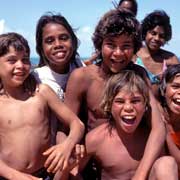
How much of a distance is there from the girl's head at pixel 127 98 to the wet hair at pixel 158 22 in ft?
7.30

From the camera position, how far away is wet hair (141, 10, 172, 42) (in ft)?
17.8

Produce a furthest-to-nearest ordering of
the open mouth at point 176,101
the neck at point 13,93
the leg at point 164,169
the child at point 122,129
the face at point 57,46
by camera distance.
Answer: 1. the face at point 57,46
2. the open mouth at point 176,101
3. the neck at point 13,93
4. the child at point 122,129
5. the leg at point 164,169

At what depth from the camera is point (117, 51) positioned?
3.33 meters

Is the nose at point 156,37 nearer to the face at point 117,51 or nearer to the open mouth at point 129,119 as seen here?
the face at point 117,51

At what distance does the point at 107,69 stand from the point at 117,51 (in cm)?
23

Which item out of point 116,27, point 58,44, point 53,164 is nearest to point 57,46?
point 58,44

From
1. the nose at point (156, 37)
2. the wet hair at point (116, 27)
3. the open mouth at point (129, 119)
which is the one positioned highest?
the wet hair at point (116, 27)

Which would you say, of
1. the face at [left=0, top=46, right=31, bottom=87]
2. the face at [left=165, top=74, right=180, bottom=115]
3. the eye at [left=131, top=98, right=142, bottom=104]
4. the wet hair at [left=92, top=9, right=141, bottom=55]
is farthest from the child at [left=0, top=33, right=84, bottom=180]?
the face at [left=165, top=74, right=180, bottom=115]

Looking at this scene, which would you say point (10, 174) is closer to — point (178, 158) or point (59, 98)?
→ point (59, 98)

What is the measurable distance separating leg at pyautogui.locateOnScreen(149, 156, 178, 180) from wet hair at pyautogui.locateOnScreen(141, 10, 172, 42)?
270 cm

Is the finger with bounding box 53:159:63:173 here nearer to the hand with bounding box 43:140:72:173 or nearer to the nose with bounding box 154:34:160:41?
the hand with bounding box 43:140:72:173

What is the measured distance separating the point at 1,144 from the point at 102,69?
92 centimetres

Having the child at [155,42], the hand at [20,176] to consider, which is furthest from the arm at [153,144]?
the child at [155,42]

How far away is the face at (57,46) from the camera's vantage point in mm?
3719
